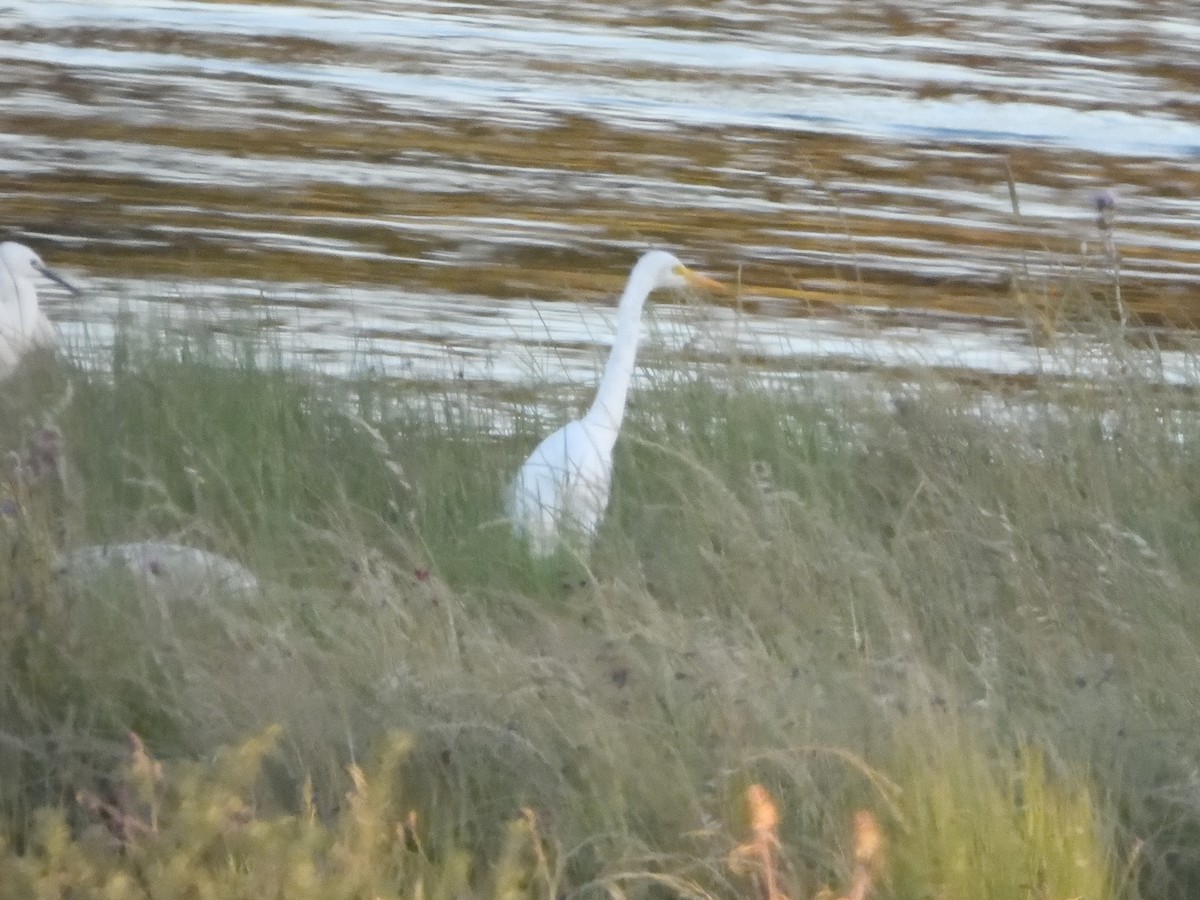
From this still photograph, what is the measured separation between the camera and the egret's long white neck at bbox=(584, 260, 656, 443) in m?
4.73

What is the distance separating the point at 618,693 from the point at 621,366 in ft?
6.64

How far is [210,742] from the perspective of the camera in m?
2.88

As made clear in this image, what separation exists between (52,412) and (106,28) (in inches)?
397

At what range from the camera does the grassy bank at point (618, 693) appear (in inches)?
101

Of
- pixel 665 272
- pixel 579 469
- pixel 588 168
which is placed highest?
pixel 665 272

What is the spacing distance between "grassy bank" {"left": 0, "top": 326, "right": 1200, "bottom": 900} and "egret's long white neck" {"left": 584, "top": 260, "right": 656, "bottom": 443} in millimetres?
356

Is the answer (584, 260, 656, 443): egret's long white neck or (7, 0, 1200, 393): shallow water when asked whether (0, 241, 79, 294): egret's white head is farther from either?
(584, 260, 656, 443): egret's long white neck

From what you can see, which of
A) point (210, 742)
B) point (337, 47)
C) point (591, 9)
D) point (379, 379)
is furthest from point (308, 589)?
point (591, 9)

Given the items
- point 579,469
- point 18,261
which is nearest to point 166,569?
point 579,469

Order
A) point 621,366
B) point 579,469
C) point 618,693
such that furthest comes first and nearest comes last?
point 621,366, point 579,469, point 618,693

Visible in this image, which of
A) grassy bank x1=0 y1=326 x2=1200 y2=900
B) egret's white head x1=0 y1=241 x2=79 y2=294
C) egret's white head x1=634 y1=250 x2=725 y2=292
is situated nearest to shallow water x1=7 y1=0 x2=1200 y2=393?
egret's white head x1=634 y1=250 x2=725 y2=292

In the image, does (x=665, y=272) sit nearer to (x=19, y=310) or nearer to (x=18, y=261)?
(x=19, y=310)

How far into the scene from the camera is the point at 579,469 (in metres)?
4.32

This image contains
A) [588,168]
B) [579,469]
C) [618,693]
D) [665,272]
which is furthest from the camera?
[588,168]
